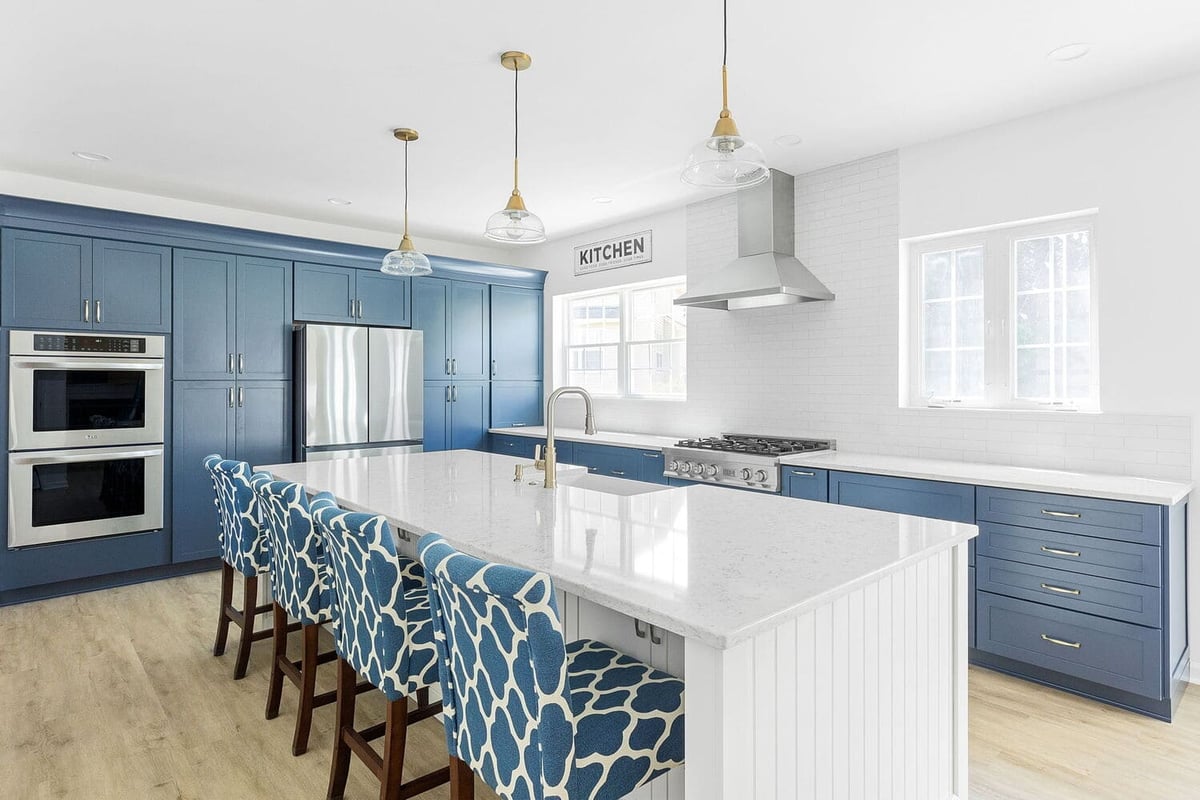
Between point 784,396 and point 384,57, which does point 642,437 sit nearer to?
point 784,396

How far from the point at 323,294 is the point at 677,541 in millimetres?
4305

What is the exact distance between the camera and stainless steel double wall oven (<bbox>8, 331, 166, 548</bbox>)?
4.03m

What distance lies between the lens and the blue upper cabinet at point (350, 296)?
16.8 feet

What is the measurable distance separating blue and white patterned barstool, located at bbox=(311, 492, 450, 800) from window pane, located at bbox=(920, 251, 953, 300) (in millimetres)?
3374

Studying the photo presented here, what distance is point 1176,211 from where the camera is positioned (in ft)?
9.84

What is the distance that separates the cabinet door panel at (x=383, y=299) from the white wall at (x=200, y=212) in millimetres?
585

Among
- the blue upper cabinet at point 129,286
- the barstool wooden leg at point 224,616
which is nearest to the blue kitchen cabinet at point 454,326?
the blue upper cabinet at point 129,286

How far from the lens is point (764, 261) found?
426 cm

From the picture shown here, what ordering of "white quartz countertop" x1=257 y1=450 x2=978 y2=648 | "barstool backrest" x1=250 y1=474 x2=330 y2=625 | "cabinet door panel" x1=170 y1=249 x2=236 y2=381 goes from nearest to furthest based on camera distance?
1. "white quartz countertop" x1=257 y1=450 x2=978 y2=648
2. "barstool backrest" x1=250 y1=474 x2=330 y2=625
3. "cabinet door panel" x1=170 y1=249 x2=236 y2=381

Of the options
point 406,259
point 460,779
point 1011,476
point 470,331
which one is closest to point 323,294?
point 470,331

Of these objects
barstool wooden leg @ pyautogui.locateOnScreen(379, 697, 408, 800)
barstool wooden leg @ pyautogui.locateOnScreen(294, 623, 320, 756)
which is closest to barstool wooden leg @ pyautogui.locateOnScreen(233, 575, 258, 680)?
barstool wooden leg @ pyautogui.locateOnScreen(294, 623, 320, 756)

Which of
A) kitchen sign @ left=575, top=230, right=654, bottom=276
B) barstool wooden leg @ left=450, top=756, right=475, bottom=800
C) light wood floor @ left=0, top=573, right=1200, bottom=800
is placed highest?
kitchen sign @ left=575, top=230, right=654, bottom=276

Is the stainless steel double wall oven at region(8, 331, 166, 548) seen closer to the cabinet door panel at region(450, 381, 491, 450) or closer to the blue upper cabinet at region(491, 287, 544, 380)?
the cabinet door panel at region(450, 381, 491, 450)

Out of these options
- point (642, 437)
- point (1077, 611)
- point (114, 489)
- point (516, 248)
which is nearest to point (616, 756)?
point (1077, 611)
